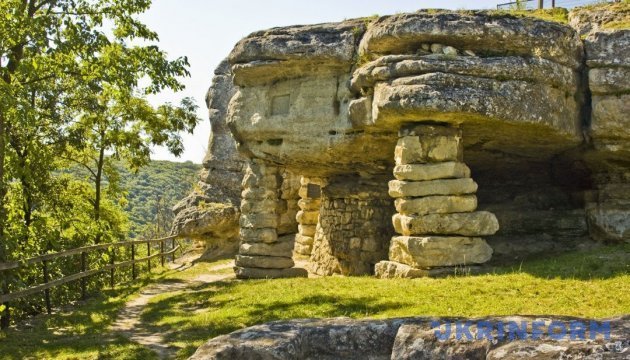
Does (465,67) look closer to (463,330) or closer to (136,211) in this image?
(463,330)

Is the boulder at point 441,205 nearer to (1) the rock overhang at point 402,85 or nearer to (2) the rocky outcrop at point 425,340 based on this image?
(1) the rock overhang at point 402,85

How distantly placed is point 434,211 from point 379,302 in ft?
12.1

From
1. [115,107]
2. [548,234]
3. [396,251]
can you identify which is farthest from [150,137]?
[548,234]

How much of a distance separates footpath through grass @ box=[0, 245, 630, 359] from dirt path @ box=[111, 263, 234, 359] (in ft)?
0.72

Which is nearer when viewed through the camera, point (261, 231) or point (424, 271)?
point (424, 271)

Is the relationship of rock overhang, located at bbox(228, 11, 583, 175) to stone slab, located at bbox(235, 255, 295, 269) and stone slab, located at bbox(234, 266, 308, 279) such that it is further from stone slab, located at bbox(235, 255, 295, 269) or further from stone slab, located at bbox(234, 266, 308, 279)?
stone slab, located at bbox(234, 266, 308, 279)

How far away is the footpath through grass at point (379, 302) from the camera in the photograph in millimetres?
9375

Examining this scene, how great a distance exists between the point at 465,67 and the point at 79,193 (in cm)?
1616

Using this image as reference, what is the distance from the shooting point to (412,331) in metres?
3.46

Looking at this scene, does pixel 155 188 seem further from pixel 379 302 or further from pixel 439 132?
pixel 379 302

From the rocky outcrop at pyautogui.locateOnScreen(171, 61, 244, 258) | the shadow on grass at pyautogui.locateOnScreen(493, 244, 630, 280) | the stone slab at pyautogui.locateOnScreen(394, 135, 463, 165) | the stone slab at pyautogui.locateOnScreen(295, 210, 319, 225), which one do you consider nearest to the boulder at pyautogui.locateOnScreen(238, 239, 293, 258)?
the stone slab at pyautogui.locateOnScreen(394, 135, 463, 165)

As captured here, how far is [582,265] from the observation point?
11.9 metres

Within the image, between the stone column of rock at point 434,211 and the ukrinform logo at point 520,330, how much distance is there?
32.5 feet

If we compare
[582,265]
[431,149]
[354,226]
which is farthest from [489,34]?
[354,226]
